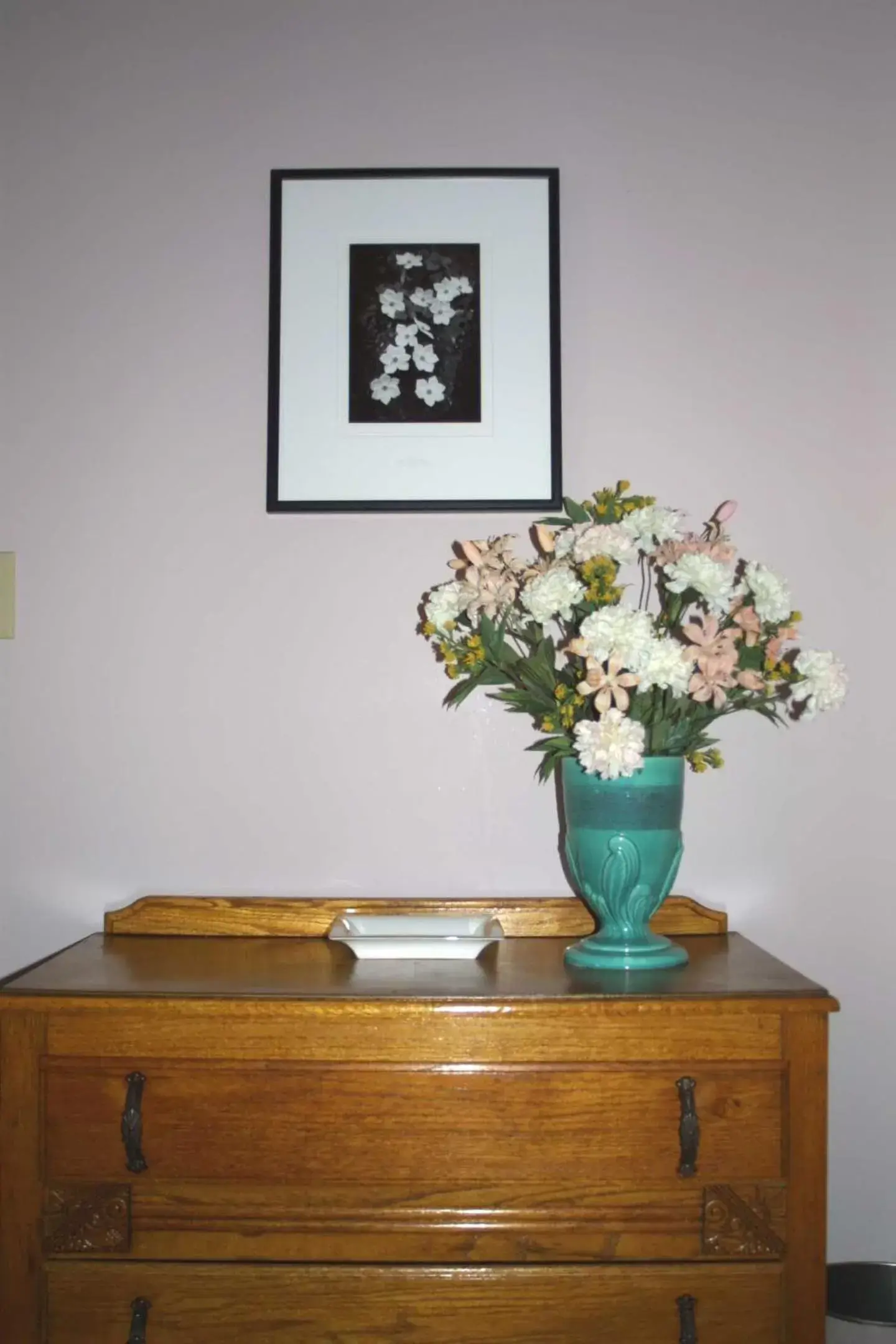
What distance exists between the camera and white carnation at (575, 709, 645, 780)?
129 centimetres

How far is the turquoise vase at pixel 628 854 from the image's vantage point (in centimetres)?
141

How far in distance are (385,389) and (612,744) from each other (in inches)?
29.9

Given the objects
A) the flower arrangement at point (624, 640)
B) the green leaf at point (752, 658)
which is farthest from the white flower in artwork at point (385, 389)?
the green leaf at point (752, 658)

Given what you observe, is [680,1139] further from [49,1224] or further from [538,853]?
[49,1224]

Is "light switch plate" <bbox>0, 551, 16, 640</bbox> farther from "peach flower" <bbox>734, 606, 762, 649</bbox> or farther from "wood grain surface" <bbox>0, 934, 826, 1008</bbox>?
"peach flower" <bbox>734, 606, 762, 649</bbox>

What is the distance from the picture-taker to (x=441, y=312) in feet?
5.82

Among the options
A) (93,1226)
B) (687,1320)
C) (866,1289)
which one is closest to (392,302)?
(93,1226)

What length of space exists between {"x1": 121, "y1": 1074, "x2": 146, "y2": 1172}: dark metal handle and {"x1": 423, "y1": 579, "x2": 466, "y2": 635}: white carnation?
2.14 ft

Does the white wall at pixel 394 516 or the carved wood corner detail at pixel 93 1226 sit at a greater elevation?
the white wall at pixel 394 516

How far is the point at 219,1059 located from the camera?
4.24 ft

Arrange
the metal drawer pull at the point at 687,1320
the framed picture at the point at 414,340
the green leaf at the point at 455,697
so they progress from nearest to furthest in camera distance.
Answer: the metal drawer pull at the point at 687,1320
the green leaf at the point at 455,697
the framed picture at the point at 414,340

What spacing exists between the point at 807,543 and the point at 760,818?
0.43 meters

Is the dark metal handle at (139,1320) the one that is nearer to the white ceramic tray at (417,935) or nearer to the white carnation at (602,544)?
the white ceramic tray at (417,935)

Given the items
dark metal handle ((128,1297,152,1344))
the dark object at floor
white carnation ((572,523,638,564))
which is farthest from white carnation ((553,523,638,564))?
the dark object at floor
